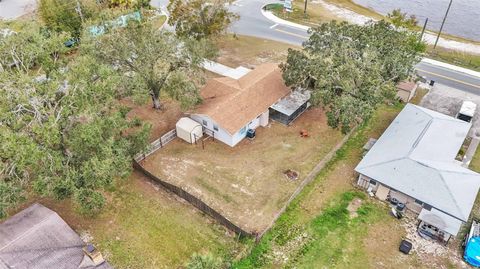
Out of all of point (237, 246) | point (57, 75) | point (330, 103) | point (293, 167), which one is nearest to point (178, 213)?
point (237, 246)

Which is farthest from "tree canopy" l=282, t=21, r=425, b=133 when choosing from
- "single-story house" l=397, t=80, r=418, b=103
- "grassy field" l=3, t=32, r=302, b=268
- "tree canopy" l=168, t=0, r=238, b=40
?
"grassy field" l=3, t=32, r=302, b=268

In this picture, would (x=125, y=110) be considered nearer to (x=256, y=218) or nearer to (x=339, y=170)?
(x=256, y=218)

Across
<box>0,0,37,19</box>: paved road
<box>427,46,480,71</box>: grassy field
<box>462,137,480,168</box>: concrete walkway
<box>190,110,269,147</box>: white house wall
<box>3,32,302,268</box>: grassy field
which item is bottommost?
<box>3,32,302,268</box>: grassy field

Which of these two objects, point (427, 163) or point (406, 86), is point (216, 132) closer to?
point (427, 163)

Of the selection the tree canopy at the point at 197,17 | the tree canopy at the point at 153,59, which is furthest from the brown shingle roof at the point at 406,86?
the tree canopy at the point at 153,59

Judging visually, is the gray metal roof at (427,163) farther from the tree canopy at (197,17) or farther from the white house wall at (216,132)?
the tree canopy at (197,17)

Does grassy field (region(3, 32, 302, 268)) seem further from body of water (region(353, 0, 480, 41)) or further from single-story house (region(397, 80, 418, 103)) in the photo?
body of water (region(353, 0, 480, 41))
